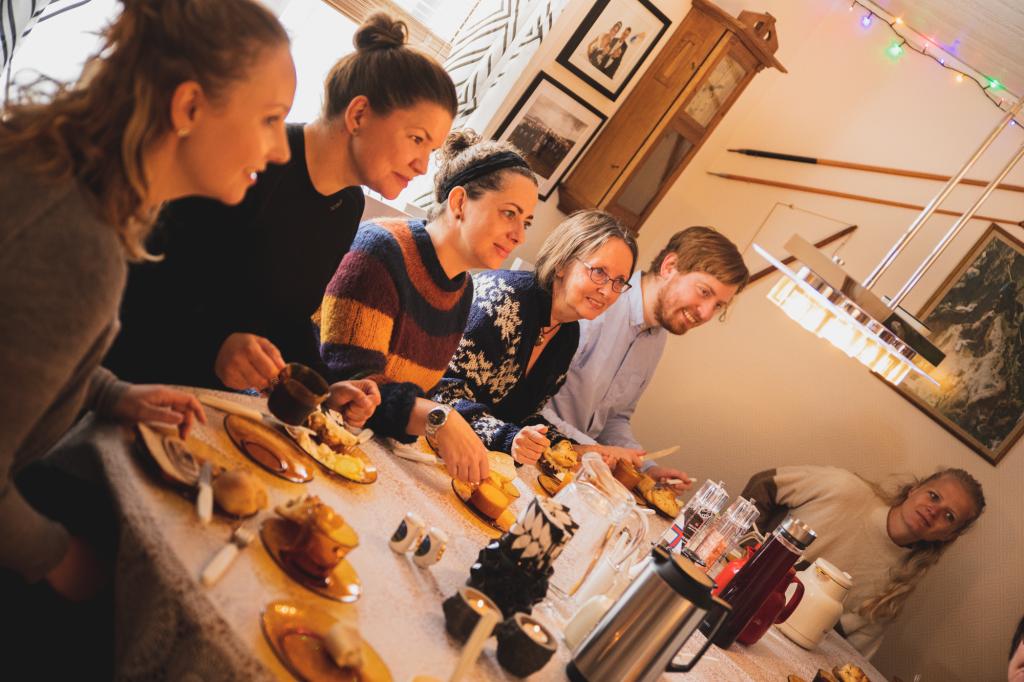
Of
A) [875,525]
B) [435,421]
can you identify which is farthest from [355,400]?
[875,525]

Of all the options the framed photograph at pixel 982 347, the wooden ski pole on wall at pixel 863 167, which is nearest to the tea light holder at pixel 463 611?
the framed photograph at pixel 982 347

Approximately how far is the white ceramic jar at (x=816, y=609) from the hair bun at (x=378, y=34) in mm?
1877

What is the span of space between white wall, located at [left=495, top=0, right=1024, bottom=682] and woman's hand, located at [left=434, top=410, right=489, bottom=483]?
98.9 inches

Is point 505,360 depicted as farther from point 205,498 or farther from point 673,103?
point 673,103

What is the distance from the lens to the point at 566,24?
351cm

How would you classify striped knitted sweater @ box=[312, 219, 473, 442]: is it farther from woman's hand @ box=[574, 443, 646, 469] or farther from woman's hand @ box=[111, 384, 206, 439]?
woman's hand @ box=[574, 443, 646, 469]

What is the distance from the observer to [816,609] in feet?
7.83

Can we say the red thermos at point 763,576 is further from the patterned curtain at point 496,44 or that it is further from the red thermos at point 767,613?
the patterned curtain at point 496,44

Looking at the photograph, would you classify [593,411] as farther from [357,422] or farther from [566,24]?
[357,422]

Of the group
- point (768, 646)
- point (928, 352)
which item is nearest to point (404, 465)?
point (768, 646)

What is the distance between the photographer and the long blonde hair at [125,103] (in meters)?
0.86

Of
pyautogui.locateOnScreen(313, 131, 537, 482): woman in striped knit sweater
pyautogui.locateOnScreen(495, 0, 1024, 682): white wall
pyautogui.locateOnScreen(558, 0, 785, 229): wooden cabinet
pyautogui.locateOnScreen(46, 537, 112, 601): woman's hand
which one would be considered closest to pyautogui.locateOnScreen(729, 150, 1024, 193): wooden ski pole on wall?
pyautogui.locateOnScreen(495, 0, 1024, 682): white wall

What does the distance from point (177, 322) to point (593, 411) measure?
218 cm

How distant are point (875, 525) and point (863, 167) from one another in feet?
6.60
